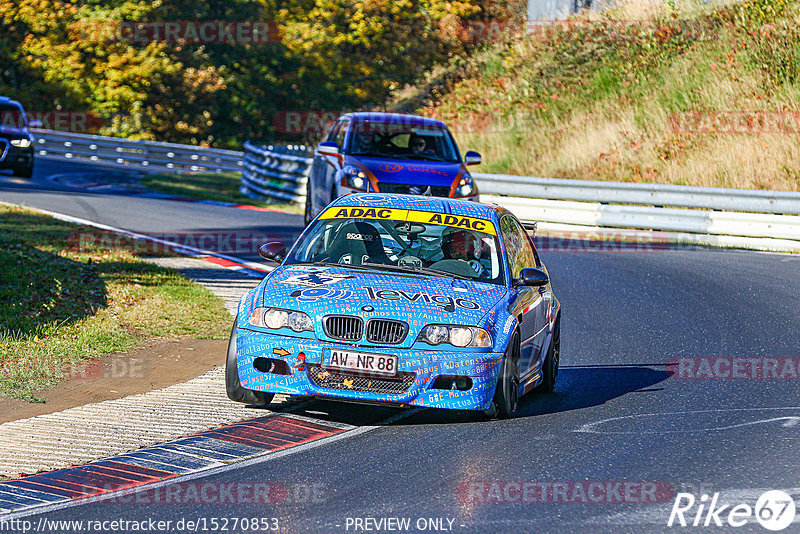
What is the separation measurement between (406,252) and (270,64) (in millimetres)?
38370

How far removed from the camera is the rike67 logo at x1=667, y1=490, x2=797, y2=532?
6035 mm

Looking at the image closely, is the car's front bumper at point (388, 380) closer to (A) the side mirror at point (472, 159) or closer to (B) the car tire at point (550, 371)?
(B) the car tire at point (550, 371)

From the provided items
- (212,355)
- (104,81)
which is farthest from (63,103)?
→ (212,355)

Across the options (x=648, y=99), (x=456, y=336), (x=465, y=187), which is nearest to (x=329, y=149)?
(x=465, y=187)

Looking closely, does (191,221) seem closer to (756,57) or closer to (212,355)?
(212,355)

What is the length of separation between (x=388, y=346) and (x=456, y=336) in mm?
474

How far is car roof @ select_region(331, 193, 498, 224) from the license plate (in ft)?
6.55

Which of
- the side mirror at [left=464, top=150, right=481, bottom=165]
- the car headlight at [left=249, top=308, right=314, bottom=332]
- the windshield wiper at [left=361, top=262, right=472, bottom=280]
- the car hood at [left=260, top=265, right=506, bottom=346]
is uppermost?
the side mirror at [left=464, top=150, right=481, bottom=165]

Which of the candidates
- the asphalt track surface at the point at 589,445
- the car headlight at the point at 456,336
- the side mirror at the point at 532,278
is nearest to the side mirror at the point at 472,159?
the asphalt track surface at the point at 589,445
